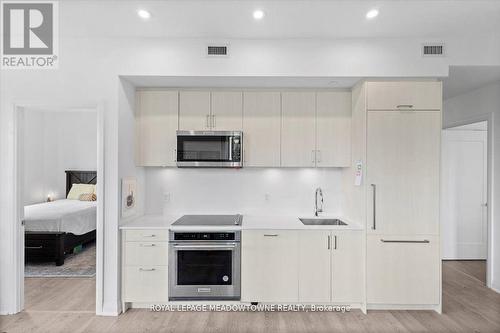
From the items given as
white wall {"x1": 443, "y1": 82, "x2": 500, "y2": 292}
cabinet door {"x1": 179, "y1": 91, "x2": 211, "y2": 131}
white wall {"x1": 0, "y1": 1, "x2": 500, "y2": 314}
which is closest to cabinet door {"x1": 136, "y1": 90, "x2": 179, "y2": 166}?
cabinet door {"x1": 179, "y1": 91, "x2": 211, "y2": 131}

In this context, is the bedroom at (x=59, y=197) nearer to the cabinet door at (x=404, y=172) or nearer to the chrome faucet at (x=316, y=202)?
the chrome faucet at (x=316, y=202)

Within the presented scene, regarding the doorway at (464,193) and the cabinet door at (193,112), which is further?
the doorway at (464,193)

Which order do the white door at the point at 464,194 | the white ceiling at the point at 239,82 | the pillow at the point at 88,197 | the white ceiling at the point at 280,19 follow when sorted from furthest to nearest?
1. the pillow at the point at 88,197
2. the white door at the point at 464,194
3. the white ceiling at the point at 239,82
4. the white ceiling at the point at 280,19

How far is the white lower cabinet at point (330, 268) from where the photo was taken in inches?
117

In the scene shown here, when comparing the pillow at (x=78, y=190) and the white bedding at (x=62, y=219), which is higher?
the pillow at (x=78, y=190)

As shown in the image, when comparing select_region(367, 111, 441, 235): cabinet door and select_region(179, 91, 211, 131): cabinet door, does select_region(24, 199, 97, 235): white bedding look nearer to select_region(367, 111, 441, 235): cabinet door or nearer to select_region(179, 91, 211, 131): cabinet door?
select_region(179, 91, 211, 131): cabinet door

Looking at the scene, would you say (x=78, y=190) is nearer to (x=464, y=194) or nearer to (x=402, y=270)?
(x=402, y=270)

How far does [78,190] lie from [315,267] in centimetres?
571

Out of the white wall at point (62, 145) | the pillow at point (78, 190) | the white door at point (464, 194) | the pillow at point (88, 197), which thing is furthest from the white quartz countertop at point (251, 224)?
the white wall at point (62, 145)

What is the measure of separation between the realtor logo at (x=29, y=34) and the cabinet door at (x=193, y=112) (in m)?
1.30

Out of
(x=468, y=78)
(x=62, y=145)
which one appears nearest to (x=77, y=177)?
(x=62, y=145)

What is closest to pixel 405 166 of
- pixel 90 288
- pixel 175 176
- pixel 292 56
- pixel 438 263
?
pixel 438 263

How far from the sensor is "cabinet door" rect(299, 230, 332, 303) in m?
2.98

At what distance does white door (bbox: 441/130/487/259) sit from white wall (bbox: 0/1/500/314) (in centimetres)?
215
